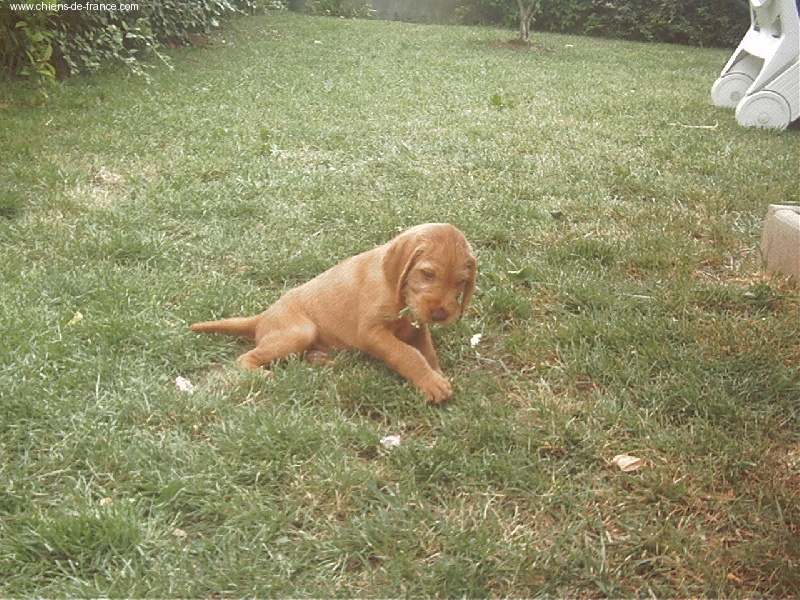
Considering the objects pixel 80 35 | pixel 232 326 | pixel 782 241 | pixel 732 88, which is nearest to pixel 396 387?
pixel 232 326

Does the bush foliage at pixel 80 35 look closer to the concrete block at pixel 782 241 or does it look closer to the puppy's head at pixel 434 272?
the puppy's head at pixel 434 272

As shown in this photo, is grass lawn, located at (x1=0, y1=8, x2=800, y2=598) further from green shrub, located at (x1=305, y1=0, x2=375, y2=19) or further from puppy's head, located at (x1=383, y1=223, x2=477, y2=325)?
green shrub, located at (x1=305, y1=0, x2=375, y2=19)

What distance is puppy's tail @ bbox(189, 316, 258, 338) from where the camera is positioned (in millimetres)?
3041

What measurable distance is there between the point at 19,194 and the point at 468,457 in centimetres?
367

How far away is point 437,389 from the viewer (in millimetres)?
2627

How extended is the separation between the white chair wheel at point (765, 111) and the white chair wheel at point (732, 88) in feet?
4.17

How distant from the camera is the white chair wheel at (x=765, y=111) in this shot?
6.80m

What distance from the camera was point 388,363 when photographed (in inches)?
107

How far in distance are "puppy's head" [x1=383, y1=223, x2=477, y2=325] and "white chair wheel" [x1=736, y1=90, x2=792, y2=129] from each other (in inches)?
217

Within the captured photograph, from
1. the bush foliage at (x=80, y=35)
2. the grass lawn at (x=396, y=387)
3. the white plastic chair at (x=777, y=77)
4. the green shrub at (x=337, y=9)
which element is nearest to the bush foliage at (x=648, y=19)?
the green shrub at (x=337, y=9)

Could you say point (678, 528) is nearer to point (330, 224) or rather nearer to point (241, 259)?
point (241, 259)

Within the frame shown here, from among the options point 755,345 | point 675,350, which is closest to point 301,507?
point 675,350

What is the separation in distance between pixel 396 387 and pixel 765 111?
228 inches

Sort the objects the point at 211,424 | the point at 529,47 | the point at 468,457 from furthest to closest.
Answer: the point at 529,47 < the point at 211,424 < the point at 468,457
